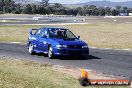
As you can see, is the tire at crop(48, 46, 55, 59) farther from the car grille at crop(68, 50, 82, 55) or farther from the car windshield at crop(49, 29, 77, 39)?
the car windshield at crop(49, 29, 77, 39)

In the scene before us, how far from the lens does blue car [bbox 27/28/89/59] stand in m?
19.9

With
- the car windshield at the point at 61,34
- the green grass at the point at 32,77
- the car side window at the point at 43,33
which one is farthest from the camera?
the car side window at the point at 43,33

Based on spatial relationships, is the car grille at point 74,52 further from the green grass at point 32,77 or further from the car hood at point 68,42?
the green grass at point 32,77

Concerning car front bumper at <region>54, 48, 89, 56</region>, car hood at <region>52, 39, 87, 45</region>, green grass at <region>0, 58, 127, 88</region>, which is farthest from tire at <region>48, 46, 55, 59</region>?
green grass at <region>0, 58, 127, 88</region>

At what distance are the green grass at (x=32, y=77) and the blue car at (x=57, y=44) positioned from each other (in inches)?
131

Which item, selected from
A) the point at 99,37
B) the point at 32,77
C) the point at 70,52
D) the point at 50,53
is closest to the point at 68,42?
the point at 70,52

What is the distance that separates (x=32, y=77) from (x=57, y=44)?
6.97 meters

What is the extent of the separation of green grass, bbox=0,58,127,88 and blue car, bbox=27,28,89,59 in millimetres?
3337

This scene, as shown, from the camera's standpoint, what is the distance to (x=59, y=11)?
180750 millimetres

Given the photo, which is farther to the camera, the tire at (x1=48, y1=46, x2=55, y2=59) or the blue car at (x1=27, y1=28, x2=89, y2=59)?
the tire at (x1=48, y1=46, x2=55, y2=59)

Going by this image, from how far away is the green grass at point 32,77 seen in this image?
1165cm

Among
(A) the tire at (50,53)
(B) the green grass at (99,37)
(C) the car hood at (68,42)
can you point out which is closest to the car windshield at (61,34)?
(C) the car hood at (68,42)

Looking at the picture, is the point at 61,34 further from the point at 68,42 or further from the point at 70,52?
the point at 70,52

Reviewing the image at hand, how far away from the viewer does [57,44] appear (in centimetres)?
1998
